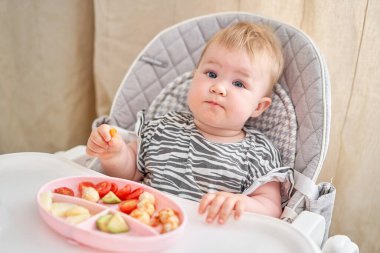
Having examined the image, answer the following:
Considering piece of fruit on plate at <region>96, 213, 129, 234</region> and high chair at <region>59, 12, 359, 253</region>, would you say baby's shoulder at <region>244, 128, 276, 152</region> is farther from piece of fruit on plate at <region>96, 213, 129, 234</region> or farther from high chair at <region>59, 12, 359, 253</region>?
piece of fruit on plate at <region>96, 213, 129, 234</region>

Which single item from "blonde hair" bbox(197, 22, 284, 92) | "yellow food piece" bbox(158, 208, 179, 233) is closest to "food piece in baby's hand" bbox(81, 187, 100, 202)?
"yellow food piece" bbox(158, 208, 179, 233)

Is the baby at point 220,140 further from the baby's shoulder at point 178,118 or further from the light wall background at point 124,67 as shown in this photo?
the light wall background at point 124,67

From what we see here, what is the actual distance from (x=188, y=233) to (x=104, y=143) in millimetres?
297

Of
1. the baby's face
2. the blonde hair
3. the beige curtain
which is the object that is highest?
the blonde hair

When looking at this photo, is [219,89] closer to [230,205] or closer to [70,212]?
[230,205]

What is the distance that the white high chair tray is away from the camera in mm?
694

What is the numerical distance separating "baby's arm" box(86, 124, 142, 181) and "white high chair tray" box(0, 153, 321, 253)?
14 cm

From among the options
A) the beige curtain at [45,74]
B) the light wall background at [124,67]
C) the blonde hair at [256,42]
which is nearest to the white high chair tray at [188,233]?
the blonde hair at [256,42]

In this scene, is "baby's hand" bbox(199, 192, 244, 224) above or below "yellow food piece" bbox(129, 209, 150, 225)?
below

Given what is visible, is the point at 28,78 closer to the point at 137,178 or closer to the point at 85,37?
the point at 85,37

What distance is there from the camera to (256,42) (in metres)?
1.02

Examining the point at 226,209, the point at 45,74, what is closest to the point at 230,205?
the point at 226,209

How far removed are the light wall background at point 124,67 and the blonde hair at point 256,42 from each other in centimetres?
24

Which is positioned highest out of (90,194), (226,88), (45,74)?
(226,88)
